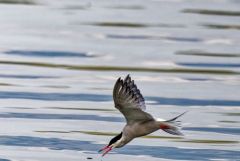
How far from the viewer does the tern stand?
10.6 m

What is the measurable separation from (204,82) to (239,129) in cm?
330

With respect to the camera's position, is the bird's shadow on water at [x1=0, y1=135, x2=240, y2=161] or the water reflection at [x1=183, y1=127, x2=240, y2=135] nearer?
the bird's shadow on water at [x1=0, y1=135, x2=240, y2=161]

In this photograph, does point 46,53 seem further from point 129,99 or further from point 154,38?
point 129,99

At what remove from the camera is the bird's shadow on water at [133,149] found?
12.3m

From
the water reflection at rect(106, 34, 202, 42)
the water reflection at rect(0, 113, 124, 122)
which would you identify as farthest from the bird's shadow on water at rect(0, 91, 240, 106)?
the water reflection at rect(106, 34, 202, 42)

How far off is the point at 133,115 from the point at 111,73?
21.3 feet

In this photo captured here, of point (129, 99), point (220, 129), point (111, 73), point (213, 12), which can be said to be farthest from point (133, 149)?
point (213, 12)

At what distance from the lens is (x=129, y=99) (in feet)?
35.3

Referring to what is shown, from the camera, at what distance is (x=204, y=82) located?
1692cm

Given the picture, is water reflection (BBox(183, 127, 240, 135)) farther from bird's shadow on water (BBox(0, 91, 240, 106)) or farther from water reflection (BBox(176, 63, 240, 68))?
water reflection (BBox(176, 63, 240, 68))

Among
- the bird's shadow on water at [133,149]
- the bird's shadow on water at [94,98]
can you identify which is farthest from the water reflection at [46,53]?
the bird's shadow on water at [133,149]

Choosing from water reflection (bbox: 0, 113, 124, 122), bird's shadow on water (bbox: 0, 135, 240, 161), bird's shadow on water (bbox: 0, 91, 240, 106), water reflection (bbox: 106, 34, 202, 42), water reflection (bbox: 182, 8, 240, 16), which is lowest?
bird's shadow on water (bbox: 0, 135, 240, 161)

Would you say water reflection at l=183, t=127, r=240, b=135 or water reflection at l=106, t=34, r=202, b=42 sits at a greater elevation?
water reflection at l=106, t=34, r=202, b=42

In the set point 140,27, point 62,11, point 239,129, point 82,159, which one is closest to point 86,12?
point 62,11
